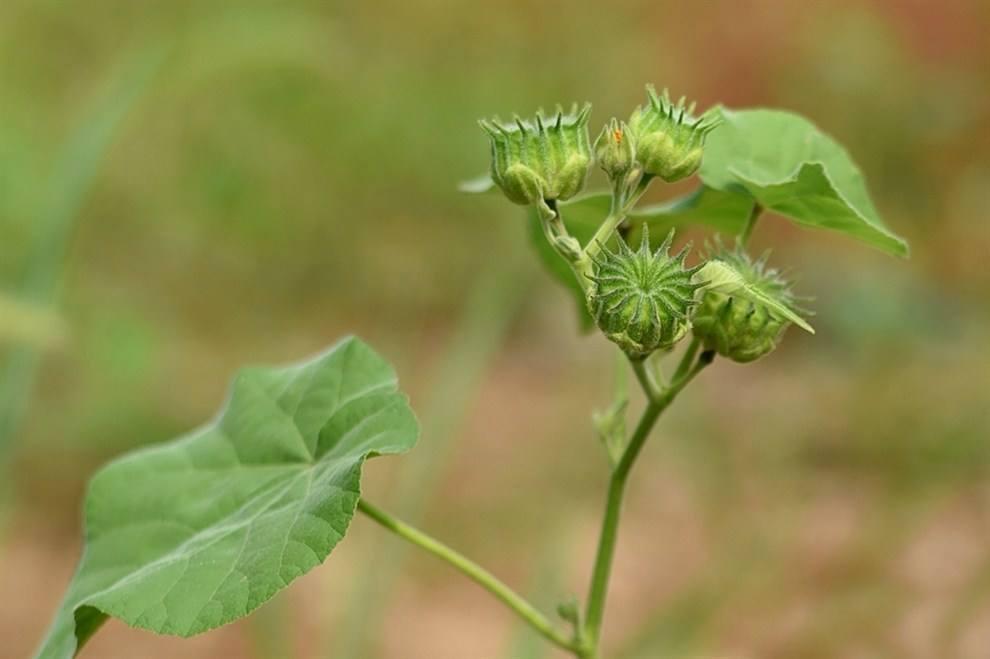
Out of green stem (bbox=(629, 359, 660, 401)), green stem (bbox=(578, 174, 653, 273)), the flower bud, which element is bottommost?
green stem (bbox=(629, 359, 660, 401))

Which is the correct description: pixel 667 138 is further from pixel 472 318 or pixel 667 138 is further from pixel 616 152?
pixel 472 318

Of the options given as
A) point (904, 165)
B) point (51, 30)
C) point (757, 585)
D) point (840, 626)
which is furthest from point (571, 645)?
point (51, 30)

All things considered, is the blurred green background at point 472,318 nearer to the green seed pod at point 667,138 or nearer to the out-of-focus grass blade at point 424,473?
the out-of-focus grass blade at point 424,473

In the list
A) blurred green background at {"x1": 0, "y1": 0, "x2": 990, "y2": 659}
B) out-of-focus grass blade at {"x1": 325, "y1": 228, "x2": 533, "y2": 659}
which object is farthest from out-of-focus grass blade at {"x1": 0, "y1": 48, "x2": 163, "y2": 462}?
out-of-focus grass blade at {"x1": 325, "y1": 228, "x2": 533, "y2": 659}

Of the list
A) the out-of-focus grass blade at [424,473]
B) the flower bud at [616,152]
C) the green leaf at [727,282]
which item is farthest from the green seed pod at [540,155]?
the out-of-focus grass blade at [424,473]

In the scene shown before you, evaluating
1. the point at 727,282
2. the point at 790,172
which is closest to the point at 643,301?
the point at 727,282

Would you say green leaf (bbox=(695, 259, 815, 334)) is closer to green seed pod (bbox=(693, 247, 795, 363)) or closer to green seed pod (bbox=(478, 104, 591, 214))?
green seed pod (bbox=(693, 247, 795, 363))
